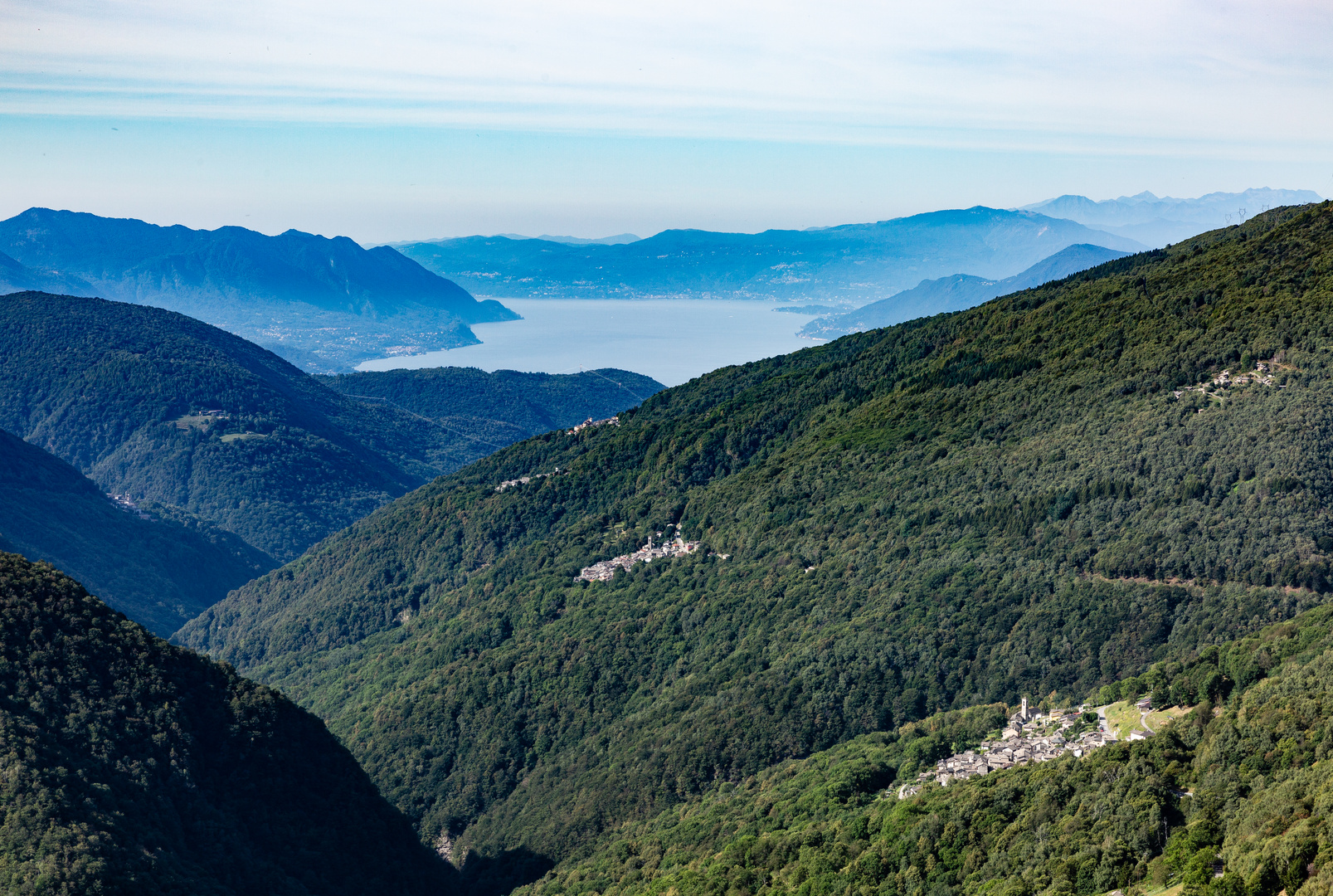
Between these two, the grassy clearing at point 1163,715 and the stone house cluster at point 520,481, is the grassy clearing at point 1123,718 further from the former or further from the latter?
the stone house cluster at point 520,481

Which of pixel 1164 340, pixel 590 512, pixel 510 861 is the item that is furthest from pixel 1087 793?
pixel 590 512

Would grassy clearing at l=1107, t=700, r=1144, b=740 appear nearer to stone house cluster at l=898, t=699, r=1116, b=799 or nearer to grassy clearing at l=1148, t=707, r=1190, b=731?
grassy clearing at l=1148, t=707, r=1190, b=731

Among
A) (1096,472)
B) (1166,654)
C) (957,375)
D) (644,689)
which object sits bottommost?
(644,689)

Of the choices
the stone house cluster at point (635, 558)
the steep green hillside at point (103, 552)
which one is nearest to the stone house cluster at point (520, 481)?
the stone house cluster at point (635, 558)

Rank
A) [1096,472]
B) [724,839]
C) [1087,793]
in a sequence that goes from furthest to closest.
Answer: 1. [1096,472]
2. [724,839]
3. [1087,793]

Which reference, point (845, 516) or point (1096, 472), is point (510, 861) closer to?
point (845, 516)

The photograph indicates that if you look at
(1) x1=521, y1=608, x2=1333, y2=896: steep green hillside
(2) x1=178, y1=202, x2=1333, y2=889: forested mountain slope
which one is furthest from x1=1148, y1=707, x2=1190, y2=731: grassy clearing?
(2) x1=178, y1=202, x2=1333, y2=889: forested mountain slope

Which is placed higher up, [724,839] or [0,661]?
[0,661]
